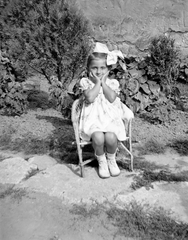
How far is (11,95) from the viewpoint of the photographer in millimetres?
4898

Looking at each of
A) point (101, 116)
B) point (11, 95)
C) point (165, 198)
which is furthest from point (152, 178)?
point (11, 95)

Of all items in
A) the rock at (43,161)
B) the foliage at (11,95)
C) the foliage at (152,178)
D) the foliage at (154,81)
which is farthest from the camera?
the foliage at (11,95)

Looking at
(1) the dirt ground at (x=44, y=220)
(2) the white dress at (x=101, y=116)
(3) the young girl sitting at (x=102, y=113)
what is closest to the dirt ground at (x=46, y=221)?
(1) the dirt ground at (x=44, y=220)

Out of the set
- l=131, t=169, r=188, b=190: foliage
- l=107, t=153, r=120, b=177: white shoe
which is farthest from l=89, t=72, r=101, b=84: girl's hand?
l=131, t=169, r=188, b=190: foliage

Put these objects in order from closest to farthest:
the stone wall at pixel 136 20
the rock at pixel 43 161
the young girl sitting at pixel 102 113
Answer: the young girl sitting at pixel 102 113
the rock at pixel 43 161
the stone wall at pixel 136 20

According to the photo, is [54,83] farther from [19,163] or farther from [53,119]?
[19,163]

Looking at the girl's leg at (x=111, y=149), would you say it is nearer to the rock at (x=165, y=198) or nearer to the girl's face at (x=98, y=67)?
the rock at (x=165, y=198)

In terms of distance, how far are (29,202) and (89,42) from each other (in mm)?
3555

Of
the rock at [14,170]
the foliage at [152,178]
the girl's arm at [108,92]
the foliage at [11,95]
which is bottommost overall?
the rock at [14,170]

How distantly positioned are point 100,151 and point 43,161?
0.98 meters

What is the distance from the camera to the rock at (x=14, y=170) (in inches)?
119

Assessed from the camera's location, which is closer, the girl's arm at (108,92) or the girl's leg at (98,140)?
the girl's leg at (98,140)

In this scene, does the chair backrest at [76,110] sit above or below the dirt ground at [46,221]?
above

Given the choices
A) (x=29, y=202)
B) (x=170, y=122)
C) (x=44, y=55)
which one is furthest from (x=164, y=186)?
(x=44, y=55)
